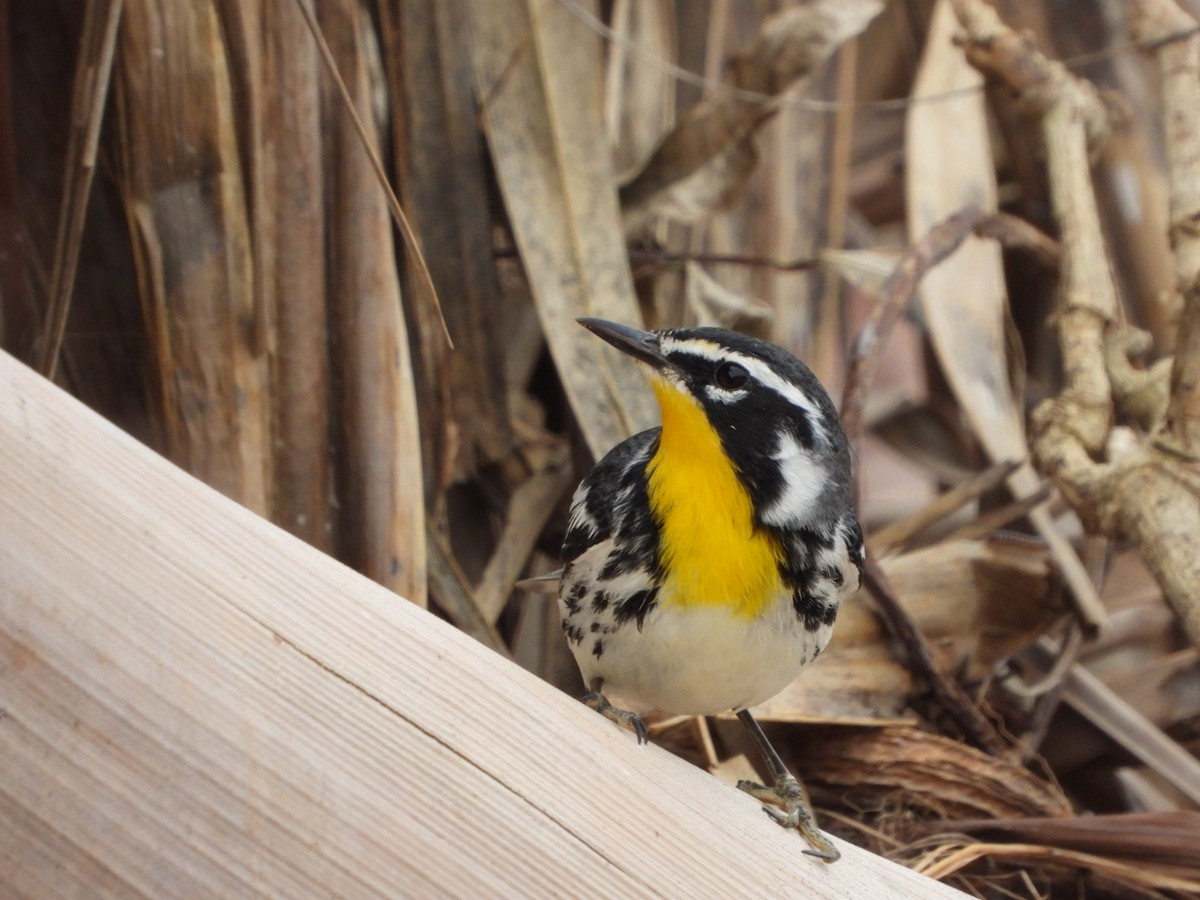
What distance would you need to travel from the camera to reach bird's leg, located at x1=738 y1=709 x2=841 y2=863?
173cm

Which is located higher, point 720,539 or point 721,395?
point 721,395

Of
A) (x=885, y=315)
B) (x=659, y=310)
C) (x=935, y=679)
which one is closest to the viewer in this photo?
(x=935, y=679)

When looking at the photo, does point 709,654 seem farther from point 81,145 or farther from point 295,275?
point 81,145

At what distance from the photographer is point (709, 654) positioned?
6.28 ft

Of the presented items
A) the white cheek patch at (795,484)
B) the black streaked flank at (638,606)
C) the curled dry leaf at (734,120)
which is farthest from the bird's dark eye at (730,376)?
the curled dry leaf at (734,120)

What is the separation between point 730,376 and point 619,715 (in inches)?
23.8

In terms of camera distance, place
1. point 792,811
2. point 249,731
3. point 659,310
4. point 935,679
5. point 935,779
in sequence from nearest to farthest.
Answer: point 249,731 → point 792,811 → point 935,779 → point 935,679 → point 659,310

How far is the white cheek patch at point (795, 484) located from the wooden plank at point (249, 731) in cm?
57

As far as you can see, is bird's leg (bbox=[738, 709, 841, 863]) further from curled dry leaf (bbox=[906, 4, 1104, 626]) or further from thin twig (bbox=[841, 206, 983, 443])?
curled dry leaf (bbox=[906, 4, 1104, 626])

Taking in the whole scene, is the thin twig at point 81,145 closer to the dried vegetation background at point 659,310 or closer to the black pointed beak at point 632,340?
the dried vegetation background at point 659,310

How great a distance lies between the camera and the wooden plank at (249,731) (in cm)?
122

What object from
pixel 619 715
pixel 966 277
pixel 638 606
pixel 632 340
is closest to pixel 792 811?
pixel 619 715

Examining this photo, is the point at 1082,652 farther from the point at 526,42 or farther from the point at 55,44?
the point at 55,44

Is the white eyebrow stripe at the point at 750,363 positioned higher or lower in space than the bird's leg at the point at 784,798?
higher
